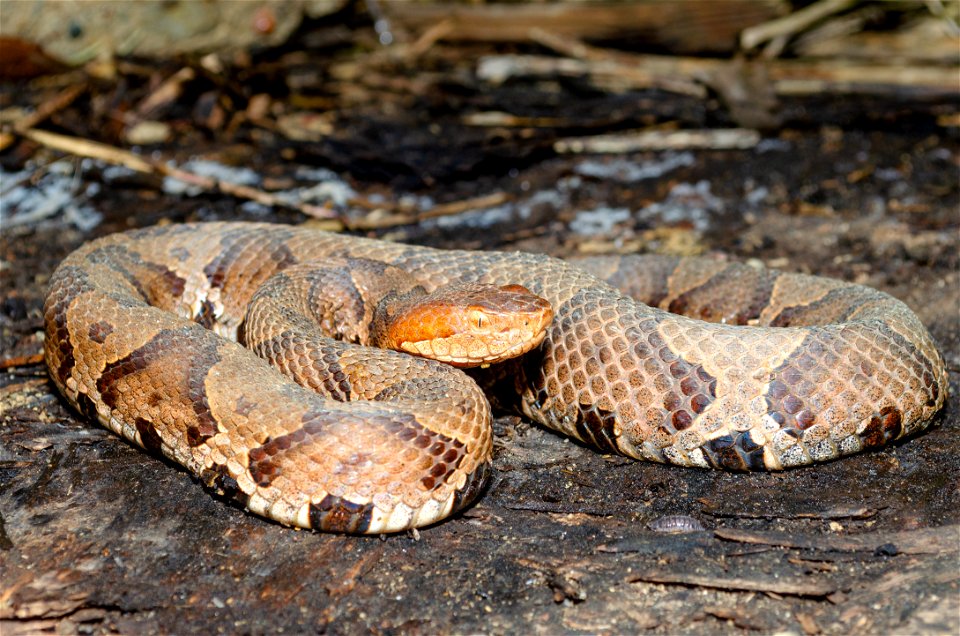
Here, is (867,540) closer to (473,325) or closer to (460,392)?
(460,392)

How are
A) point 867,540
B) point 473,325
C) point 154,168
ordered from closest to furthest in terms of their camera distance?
1. point 867,540
2. point 473,325
3. point 154,168

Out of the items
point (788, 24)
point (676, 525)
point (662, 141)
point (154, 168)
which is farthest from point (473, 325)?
point (788, 24)

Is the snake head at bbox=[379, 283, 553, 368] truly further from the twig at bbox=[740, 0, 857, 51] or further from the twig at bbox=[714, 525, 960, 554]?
the twig at bbox=[740, 0, 857, 51]

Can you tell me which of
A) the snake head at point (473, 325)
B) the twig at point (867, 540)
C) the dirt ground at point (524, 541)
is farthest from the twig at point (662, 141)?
the twig at point (867, 540)

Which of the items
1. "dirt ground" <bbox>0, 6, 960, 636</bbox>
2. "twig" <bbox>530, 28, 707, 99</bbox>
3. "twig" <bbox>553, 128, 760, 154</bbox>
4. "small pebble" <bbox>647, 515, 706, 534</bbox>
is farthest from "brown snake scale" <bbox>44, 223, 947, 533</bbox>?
"twig" <bbox>530, 28, 707, 99</bbox>

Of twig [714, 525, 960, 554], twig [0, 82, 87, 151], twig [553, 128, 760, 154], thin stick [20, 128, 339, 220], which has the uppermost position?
twig [0, 82, 87, 151]

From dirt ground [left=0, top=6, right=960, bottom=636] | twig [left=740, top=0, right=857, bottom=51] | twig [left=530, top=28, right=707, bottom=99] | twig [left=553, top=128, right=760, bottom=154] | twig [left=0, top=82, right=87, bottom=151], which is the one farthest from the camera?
twig [left=740, top=0, right=857, bottom=51]

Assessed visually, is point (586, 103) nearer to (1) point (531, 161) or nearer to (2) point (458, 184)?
(1) point (531, 161)
